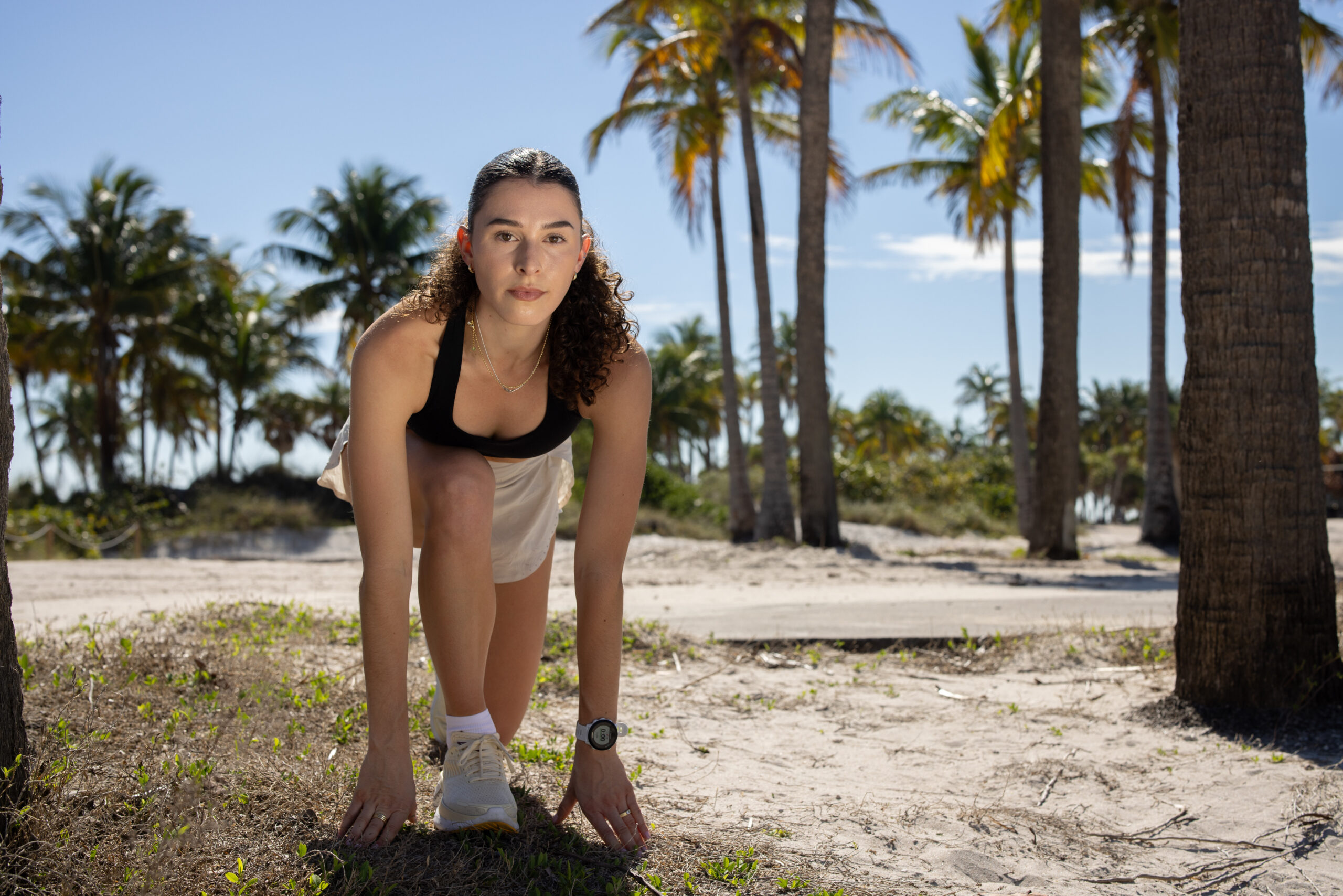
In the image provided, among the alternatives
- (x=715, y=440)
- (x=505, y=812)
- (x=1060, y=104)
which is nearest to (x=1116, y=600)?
(x=505, y=812)

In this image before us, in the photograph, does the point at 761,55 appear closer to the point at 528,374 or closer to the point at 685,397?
the point at 528,374

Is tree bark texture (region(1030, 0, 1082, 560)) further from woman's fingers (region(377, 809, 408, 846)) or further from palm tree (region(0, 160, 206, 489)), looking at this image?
palm tree (region(0, 160, 206, 489))

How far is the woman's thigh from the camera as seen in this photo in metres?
2.87

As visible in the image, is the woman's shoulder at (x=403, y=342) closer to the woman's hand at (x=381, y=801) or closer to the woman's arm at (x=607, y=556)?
the woman's arm at (x=607, y=556)

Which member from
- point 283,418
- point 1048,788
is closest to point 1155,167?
point 1048,788

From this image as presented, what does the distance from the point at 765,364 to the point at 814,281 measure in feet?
7.69

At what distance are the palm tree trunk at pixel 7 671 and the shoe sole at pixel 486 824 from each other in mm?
880

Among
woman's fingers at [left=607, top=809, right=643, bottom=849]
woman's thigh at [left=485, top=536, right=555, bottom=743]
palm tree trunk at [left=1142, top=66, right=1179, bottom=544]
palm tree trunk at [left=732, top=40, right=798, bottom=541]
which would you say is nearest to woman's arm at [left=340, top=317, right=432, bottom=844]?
woman's fingers at [left=607, top=809, right=643, bottom=849]

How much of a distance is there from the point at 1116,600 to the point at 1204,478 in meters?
3.63

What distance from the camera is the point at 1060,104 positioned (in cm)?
1191

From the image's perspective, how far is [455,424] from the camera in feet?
8.25

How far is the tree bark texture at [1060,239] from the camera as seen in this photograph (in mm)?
11820

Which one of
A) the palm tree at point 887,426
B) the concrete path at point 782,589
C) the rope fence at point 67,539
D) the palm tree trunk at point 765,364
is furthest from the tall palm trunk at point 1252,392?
the palm tree at point 887,426

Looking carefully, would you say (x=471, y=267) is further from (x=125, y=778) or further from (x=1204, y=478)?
(x=1204, y=478)
